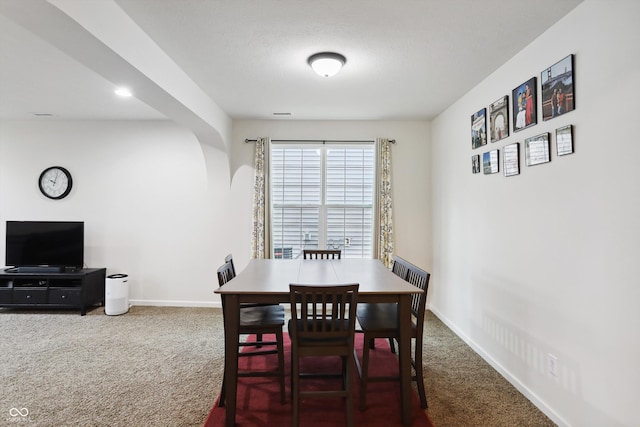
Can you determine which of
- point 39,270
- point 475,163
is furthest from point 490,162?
point 39,270

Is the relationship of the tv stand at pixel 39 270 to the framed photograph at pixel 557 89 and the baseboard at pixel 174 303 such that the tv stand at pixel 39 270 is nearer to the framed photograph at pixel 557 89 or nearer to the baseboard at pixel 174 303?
the baseboard at pixel 174 303

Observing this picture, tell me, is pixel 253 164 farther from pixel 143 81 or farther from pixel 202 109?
pixel 143 81

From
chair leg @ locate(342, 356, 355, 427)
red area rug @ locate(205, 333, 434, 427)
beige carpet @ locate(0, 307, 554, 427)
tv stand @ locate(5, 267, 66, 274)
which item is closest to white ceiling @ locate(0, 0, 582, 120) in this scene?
tv stand @ locate(5, 267, 66, 274)

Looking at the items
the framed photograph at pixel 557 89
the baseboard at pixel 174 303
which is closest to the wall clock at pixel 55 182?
the baseboard at pixel 174 303

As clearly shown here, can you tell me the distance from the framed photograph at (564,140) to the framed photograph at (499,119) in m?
0.63

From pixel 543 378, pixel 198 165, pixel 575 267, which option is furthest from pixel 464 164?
pixel 198 165

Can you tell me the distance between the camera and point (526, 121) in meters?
2.47

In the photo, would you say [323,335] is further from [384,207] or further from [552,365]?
[384,207]

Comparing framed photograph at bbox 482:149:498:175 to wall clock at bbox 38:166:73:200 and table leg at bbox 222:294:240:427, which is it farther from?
wall clock at bbox 38:166:73:200

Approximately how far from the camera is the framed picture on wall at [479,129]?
3100mm

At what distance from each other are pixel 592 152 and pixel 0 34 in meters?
3.93

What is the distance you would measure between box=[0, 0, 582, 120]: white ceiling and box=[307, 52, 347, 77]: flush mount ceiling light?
2.3 inches

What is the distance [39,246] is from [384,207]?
182 inches

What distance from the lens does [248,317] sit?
8.32 feet
